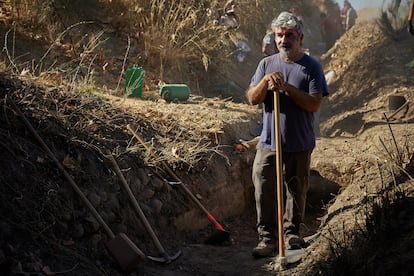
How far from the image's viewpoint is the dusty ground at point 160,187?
12.4 ft

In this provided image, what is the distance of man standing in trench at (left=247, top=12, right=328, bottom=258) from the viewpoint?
4535mm

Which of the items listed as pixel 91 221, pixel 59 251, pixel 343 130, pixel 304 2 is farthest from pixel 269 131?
pixel 304 2

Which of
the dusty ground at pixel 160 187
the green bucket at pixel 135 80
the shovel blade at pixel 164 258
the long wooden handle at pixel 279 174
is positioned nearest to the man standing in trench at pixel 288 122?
the long wooden handle at pixel 279 174

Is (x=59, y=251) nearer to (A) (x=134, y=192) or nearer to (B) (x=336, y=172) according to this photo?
(A) (x=134, y=192)

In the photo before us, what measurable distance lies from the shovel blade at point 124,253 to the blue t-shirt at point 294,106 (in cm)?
139

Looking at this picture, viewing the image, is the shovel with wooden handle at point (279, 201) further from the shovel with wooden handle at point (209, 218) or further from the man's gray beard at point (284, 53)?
the shovel with wooden handle at point (209, 218)

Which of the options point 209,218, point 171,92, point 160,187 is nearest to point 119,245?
point 160,187

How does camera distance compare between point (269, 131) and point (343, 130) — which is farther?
point (343, 130)

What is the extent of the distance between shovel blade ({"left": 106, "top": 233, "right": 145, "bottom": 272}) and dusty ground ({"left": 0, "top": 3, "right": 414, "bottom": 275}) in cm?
8

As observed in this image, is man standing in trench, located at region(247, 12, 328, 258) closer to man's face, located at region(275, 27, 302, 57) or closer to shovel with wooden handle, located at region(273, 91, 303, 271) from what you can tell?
man's face, located at region(275, 27, 302, 57)

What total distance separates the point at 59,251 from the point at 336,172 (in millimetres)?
3781

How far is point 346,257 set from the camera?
353 cm

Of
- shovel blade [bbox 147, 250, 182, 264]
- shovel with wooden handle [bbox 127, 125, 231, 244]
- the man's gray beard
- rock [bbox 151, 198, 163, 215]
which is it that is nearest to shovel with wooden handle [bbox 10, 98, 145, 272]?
shovel blade [bbox 147, 250, 182, 264]

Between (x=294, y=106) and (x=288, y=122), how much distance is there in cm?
13
